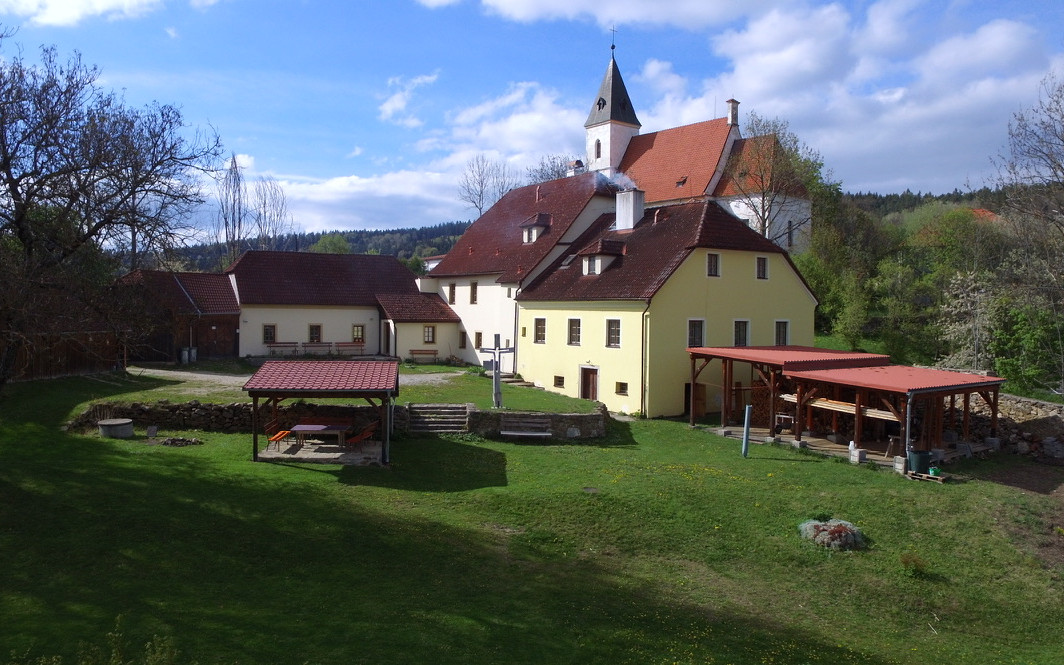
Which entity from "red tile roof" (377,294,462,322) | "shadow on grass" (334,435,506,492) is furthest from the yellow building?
"shadow on grass" (334,435,506,492)

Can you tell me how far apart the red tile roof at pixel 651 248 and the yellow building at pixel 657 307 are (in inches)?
2.4

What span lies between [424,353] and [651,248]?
604 inches

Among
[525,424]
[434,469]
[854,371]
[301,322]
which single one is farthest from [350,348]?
[854,371]

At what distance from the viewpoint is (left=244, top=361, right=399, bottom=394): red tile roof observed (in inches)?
672

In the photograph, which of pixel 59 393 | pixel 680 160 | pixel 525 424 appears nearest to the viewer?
pixel 525 424

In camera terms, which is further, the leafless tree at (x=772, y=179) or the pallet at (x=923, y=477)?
the leafless tree at (x=772, y=179)

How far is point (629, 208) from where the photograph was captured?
33219 mm

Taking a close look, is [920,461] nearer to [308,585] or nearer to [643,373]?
[643,373]

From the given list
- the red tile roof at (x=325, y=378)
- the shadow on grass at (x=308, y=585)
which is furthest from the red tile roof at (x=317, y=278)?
the shadow on grass at (x=308, y=585)

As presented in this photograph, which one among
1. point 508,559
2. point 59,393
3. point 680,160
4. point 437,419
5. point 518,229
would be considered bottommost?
point 508,559

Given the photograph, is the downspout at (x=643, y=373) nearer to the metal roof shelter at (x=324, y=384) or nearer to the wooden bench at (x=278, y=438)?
the metal roof shelter at (x=324, y=384)

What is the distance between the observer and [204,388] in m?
26.0

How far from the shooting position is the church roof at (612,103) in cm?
5578

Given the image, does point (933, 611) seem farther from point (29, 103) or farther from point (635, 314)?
point (29, 103)
